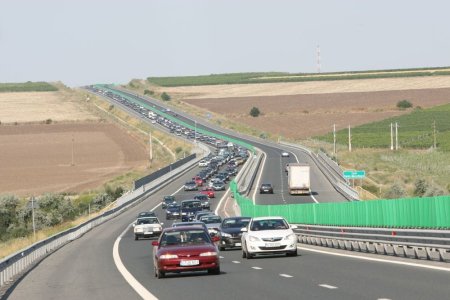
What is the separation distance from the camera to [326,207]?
4406 centimetres

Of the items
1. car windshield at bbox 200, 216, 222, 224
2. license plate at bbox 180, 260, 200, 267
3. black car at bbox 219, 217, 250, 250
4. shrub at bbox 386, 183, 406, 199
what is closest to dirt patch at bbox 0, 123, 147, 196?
shrub at bbox 386, 183, 406, 199

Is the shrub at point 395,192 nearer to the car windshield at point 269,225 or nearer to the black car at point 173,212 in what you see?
the black car at point 173,212

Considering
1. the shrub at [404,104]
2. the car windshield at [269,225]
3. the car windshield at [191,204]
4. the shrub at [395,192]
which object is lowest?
the shrub at [395,192]

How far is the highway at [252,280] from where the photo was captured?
19.7 metres

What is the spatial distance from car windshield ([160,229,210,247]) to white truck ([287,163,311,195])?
6422 cm

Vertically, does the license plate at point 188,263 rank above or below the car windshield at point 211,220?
above

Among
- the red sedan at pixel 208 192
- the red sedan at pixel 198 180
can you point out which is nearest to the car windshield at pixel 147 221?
the red sedan at pixel 208 192

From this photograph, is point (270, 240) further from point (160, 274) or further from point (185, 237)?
point (160, 274)

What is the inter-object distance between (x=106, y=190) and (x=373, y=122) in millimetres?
70703

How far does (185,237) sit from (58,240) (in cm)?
2275

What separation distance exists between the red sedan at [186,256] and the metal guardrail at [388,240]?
521 centimetres

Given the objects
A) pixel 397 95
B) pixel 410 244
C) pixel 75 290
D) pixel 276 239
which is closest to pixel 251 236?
pixel 276 239

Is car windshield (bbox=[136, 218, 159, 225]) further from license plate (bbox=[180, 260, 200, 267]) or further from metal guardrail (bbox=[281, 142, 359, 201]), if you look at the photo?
license plate (bbox=[180, 260, 200, 267])

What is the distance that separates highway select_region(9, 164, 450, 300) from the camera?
774 inches
